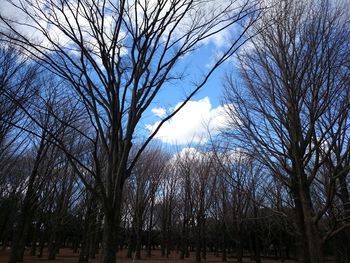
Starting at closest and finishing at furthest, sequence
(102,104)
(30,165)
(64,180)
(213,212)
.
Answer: (102,104) → (30,165) → (64,180) → (213,212)

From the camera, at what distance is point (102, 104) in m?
3.83

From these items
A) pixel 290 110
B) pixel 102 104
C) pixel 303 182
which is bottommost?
pixel 303 182

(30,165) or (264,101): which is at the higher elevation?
(30,165)

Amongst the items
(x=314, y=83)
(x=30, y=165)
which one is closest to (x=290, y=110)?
(x=314, y=83)

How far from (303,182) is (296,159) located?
417 millimetres

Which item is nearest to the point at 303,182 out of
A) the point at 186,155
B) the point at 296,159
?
the point at 296,159

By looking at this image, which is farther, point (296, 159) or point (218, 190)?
point (218, 190)

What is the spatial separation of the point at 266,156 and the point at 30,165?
16.1 meters

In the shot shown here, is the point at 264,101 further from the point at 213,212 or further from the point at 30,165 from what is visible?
the point at 213,212

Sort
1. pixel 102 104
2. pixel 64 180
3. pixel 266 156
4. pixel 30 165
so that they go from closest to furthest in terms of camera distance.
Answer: pixel 102 104 < pixel 266 156 < pixel 30 165 < pixel 64 180

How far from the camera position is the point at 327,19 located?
19.0 ft

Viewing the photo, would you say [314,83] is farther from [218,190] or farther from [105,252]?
[218,190]

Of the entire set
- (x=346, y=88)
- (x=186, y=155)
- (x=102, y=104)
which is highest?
(x=186, y=155)

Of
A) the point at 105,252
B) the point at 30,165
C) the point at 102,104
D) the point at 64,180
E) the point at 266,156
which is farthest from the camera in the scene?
the point at 64,180
